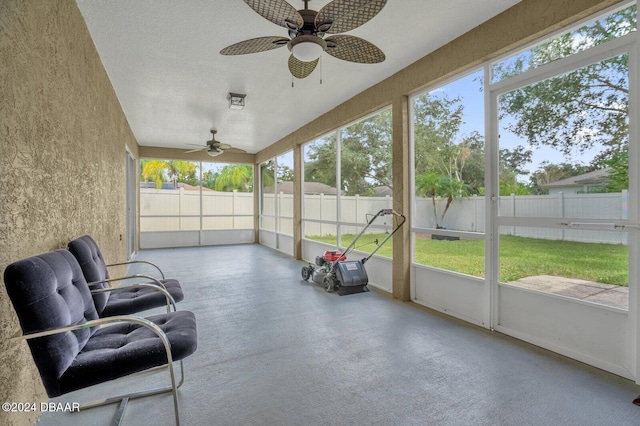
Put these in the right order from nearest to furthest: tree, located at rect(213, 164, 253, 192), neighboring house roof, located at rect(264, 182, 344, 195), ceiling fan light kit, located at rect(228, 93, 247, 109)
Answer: ceiling fan light kit, located at rect(228, 93, 247, 109) < neighboring house roof, located at rect(264, 182, 344, 195) < tree, located at rect(213, 164, 253, 192)

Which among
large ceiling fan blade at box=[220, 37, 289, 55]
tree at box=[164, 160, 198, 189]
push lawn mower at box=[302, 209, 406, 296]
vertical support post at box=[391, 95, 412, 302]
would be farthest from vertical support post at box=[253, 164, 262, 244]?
large ceiling fan blade at box=[220, 37, 289, 55]

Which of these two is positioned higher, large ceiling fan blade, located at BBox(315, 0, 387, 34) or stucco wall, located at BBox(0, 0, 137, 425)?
large ceiling fan blade, located at BBox(315, 0, 387, 34)

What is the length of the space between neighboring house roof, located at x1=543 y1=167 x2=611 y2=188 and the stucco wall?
3.50 meters

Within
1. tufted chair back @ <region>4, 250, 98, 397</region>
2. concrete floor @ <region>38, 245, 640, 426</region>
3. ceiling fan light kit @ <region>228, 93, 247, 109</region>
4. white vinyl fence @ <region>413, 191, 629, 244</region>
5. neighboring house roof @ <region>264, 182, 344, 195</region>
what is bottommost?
concrete floor @ <region>38, 245, 640, 426</region>

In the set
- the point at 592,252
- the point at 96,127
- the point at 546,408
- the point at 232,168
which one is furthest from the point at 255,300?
the point at 232,168

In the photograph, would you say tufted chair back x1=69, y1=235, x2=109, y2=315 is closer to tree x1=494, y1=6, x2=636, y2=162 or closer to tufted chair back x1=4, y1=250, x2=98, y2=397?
tufted chair back x1=4, y1=250, x2=98, y2=397

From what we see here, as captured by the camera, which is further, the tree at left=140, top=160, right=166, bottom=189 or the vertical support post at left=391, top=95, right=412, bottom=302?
the tree at left=140, top=160, right=166, bottom=189

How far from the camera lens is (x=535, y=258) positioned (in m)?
2.72

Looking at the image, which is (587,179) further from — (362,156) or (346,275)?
(362,156)

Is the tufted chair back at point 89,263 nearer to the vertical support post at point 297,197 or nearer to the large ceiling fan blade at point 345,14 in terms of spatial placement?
the large ceiling fan blade at point 345,14

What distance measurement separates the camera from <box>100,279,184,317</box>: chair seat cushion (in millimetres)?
2303

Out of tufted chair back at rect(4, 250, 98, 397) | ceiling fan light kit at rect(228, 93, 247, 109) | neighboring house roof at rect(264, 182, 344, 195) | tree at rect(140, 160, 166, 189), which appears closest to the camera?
tufted chair back at rect(4, 250, 98, 397)

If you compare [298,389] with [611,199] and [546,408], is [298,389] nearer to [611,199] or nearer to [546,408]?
[546,408]

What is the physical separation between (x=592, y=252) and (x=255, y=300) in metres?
3.35
